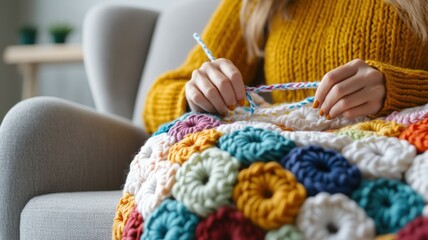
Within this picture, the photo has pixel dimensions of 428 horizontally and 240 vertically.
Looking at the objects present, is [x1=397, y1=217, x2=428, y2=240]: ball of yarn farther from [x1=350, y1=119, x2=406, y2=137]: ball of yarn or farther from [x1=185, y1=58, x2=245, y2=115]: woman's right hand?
[x1=185, y1=58, x2=245, y2=115]: woman's right hand

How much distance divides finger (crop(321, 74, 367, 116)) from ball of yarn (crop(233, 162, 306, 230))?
0.55 ft

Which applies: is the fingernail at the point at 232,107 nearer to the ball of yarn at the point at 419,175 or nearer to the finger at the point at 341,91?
the finger at the point at 341,91

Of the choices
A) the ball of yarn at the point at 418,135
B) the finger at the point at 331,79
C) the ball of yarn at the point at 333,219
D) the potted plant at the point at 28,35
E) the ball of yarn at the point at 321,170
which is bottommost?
the potted plant at the point at 28,35

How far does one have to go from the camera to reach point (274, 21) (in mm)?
886

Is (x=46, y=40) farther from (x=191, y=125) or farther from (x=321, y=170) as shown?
(x=321, y=170)

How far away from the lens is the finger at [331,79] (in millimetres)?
571

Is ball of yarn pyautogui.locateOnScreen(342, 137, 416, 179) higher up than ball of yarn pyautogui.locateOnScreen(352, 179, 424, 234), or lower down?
higher up

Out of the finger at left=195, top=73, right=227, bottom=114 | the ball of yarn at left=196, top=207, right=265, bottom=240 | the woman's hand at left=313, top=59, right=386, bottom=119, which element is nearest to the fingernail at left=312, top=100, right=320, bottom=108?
the woman's hand at left=313, top=59, right=386, bottom=119

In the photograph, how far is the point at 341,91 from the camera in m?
0.57

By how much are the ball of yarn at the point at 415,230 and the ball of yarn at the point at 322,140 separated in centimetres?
10

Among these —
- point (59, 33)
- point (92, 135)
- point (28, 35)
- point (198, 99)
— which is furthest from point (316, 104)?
point (28, 35)

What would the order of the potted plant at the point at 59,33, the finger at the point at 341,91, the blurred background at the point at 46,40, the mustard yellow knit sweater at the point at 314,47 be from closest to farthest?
the finger at the point at 341,91
the mustard yellow knit sweater at the point at 314,47
the potted plant at the point at 59,33
the blurred background at the point at 46,40

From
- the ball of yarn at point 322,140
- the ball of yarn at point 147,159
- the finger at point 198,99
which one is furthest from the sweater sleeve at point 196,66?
the ball of yarn at point 322,140

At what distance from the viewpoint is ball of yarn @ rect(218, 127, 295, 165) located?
1.46 feet
